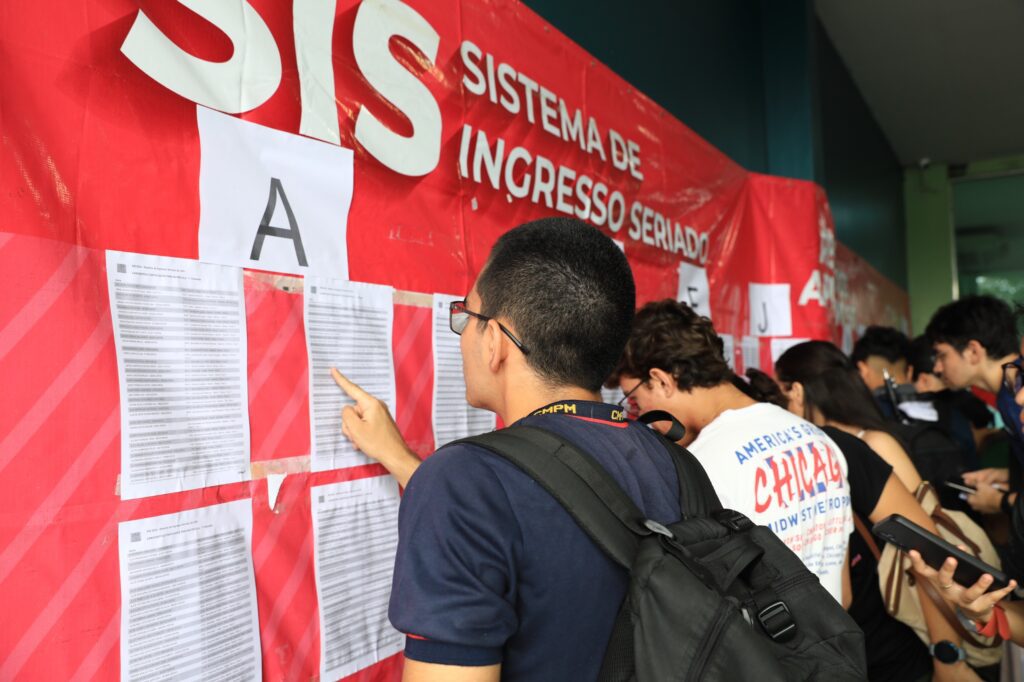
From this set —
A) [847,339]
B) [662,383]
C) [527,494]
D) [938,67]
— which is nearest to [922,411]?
[847,339]

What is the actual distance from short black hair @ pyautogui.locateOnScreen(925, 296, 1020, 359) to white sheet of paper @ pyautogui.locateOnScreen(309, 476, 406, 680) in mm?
1917

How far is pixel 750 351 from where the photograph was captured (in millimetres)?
2805

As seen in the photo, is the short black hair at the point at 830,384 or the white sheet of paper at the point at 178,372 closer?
the white sheet of paper at the point at 178,372

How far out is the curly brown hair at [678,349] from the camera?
1402mm

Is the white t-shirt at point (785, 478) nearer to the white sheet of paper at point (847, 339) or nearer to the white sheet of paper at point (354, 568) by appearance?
the white sheet of paper at point (354, 568)

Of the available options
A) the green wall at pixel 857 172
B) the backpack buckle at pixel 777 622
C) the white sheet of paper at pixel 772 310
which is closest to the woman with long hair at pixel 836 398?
the white sheet of paper at pixel 772 310

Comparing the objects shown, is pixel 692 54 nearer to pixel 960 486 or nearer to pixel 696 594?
pixel 960 486

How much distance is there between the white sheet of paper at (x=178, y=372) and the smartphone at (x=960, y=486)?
2.18 meters

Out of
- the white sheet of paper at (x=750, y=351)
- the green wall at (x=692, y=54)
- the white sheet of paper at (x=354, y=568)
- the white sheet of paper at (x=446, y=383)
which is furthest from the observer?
the white sheet of paper at (x=750, y=351)

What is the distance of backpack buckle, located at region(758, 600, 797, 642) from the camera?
0.67 metres

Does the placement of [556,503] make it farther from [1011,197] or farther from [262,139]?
[1011,197]

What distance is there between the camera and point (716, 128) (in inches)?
119

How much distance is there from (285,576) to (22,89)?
63 centimetres

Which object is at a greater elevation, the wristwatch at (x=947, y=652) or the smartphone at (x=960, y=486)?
the smartphone at (x=960, y=486)
